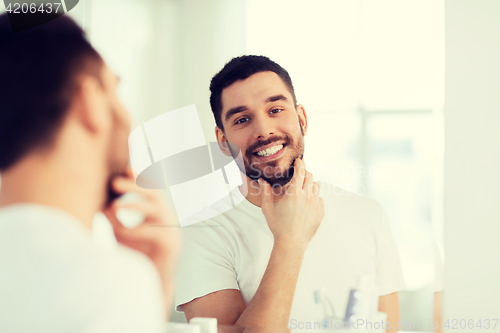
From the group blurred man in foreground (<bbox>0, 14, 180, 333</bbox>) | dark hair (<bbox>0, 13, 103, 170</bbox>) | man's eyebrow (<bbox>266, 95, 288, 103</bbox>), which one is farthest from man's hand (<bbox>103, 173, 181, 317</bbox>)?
man's eyebrow (<bbox>266, 95, 288, 103</bbox>)

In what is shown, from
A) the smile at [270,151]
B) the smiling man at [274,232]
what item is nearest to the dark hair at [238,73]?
the smiling man at [274,232]

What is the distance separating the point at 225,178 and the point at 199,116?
17cm

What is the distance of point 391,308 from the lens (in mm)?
933

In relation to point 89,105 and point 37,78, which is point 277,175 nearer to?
point 89,105

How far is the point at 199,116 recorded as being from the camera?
1.00 meters

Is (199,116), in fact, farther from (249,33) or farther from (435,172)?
(435,172)

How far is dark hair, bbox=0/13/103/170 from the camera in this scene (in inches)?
37.8

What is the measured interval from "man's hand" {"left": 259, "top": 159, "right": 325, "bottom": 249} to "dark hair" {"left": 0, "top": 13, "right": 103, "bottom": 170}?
534mm

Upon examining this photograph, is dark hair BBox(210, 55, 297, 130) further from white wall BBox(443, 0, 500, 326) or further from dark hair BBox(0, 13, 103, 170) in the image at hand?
white wall BBox(443, 0, 500, 326)

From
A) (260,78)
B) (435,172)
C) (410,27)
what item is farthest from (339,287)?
(410,27)

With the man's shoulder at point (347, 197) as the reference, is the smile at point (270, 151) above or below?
above

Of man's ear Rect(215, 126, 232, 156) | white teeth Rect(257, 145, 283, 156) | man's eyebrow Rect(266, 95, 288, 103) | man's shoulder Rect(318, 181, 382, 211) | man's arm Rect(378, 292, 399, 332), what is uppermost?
man's eyebrow Rect(266, 95, 288, 103)

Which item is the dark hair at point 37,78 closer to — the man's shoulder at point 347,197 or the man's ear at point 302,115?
the man's ear at point 302,115

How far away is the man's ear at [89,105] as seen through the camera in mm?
964
